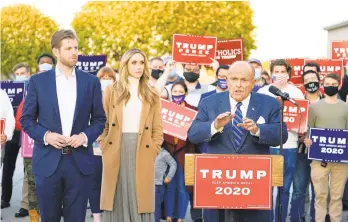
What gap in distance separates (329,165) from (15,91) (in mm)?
4529

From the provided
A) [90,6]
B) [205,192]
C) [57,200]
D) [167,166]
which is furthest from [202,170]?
[90,6]

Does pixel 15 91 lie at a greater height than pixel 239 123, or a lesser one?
greater

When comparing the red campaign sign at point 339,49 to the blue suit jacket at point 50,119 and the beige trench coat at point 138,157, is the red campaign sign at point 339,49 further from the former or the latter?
the blue suit jacket at point 50,119

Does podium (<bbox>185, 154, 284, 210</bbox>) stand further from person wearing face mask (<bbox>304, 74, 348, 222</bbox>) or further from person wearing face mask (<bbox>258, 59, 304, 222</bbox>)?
person wearing face mask (<bbox>304, 74, 348, 222</bbox>)

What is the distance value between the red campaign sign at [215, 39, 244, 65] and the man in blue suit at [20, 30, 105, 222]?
843 cm

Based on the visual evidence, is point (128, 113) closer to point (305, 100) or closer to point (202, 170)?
point (202, 170)

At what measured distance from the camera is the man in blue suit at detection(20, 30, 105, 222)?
6223 mm

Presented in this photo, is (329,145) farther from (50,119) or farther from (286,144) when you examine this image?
(50,119)

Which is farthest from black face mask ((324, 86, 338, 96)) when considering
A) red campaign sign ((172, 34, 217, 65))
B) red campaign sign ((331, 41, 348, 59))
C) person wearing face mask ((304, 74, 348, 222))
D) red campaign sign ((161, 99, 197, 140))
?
red campaign sign ((331, 41, 348, 59))

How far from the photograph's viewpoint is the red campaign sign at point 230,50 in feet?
47.9

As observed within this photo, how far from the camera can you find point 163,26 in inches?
2212

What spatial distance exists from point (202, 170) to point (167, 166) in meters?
4.57

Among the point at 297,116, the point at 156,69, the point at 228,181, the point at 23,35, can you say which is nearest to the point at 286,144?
the point at 297,116

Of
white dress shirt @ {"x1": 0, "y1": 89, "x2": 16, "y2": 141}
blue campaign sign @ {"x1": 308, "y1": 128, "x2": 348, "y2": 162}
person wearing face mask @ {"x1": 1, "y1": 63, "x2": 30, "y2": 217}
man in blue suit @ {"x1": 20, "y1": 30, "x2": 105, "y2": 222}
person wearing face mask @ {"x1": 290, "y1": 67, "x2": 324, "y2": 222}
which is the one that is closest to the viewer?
man in blue suit @ {"x1": 20, "y1": 30, "x2": 105, "y2": 222}
